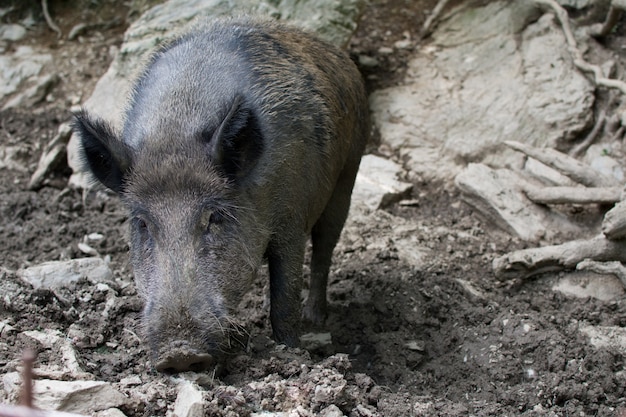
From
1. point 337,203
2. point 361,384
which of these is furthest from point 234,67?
point 361,384

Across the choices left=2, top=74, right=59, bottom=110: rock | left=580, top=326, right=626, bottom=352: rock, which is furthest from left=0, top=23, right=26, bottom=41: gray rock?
left=580, top=326, right=626, bottom=352: rock

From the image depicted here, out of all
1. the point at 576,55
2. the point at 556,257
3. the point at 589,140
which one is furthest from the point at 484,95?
the point at 556,257

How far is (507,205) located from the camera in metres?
7.09

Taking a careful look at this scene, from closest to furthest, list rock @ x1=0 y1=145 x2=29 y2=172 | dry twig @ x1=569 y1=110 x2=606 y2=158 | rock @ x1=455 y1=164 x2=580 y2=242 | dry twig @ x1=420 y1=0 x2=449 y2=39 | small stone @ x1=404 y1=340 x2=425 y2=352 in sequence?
1. small stone @ x1=404 y1=340 x2=425 y2=352
2. rock @ x1=455 y1=164 x2=580 y2=242
3. dry twig @ x1=569 y1=110 x2=606 y2=158
4. rock @ x1=0 y1=145 x2=29 y2=172
5. dry twig @ x1=420 y1=0 x2=449 y2=39

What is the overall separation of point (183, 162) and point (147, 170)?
0.21 m

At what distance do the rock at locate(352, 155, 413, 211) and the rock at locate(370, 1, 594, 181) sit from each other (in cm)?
31

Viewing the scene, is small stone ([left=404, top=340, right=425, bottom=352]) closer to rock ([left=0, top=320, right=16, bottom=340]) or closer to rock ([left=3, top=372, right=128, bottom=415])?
rock ([left=3, top=372, right=128, bottom=415])

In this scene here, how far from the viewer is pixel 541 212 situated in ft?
23.0

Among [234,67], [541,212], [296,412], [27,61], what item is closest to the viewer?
[296,412]

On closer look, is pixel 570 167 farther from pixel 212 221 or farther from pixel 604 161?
pixel 212 221

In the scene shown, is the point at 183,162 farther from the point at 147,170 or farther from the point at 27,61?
the point at 27,61

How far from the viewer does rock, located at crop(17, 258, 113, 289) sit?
17.3 feet

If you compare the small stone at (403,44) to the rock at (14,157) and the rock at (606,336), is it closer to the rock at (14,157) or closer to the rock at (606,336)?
the rock at (14,157)

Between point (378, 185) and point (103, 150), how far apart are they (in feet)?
12.6
